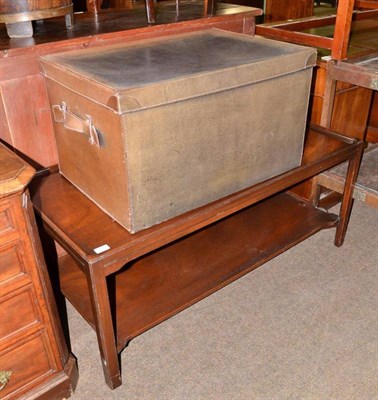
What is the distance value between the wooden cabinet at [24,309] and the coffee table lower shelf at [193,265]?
16 cm

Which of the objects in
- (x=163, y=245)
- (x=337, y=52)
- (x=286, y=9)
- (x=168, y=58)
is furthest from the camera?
(x=286, y=9)

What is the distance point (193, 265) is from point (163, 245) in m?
0.28

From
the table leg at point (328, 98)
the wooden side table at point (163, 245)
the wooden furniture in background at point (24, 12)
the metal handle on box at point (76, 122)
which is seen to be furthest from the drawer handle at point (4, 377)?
the table leg at point (328, 98)

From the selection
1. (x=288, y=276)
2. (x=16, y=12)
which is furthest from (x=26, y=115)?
(x=288, y=276)

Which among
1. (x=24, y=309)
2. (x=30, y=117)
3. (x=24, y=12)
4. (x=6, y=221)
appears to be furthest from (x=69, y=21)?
(x=24, y=309)

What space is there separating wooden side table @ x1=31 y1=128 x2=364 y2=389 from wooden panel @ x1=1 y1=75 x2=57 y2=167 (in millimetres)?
91

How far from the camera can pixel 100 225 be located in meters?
1.13

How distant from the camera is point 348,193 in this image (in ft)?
5.69

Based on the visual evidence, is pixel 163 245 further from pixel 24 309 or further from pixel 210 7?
pixel 210 7

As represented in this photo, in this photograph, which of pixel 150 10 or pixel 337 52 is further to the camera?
pixel 337 52

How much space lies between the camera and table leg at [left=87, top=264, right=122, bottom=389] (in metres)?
1.04

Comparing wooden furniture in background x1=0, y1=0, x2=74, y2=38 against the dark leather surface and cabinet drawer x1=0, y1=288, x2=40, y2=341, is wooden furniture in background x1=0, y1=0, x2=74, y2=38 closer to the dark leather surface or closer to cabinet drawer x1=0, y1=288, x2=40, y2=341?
the dark leather surface

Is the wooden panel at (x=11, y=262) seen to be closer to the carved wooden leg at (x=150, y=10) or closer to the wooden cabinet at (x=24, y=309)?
the wooden cabinet at (x=24, y=309)

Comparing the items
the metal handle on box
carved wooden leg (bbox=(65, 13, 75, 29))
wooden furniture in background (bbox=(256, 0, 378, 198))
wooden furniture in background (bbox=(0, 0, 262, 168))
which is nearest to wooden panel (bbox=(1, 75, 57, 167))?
wooden furniture in background (bbox=(0, 0, 262, 168))
